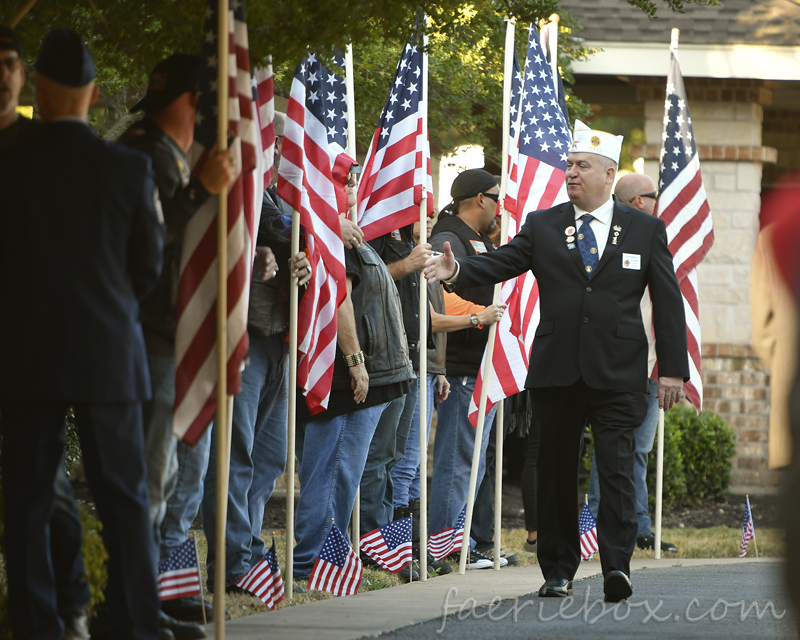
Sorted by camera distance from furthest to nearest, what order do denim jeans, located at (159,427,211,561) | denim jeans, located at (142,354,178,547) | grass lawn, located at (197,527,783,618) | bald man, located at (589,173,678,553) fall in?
1. bald man, located at (589,173,678,553)
2. grass lawn, located at (197,527,783,618)
3. denim jeans, located at (159,427,211,561)
4. denim jeans, located at (142,354,178,547)

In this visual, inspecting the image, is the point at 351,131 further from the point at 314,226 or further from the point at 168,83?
the point at 168,83

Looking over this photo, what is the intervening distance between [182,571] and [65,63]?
2078 millimetres

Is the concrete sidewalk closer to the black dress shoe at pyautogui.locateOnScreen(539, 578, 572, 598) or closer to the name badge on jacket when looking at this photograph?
the black dress shoe at pyautogui.locateOnScreen(539, 578, 572, 598)

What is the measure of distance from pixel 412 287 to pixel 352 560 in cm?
227

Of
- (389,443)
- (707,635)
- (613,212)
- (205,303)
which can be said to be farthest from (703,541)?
(205,303)

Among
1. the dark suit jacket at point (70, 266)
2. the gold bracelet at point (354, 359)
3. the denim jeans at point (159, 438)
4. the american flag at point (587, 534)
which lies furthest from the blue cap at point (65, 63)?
the american flag at point (587, 534)

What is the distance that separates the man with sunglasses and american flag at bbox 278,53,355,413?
1522 millimetres

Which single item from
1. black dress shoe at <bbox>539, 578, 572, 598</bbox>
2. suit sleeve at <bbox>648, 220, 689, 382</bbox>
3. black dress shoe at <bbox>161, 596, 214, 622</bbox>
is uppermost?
suit sleeve at <bbox>648, 220, 689, 382</bbox>

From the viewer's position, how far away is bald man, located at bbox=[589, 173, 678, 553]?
30.1 feet

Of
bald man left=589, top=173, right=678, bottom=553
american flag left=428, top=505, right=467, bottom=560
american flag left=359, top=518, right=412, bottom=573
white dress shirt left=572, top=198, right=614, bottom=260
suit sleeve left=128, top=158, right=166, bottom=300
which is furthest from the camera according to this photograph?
bald man left=589, top=173, right=678, bottom=553

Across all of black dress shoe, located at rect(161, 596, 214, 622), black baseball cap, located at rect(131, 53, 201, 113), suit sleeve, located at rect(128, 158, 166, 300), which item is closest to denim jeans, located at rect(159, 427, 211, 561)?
black dress shoe, located at rect(161, 596, 214, 622)

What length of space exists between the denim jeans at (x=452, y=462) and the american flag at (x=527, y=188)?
11.1 inches

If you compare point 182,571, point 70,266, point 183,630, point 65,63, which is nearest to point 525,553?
point 182,571

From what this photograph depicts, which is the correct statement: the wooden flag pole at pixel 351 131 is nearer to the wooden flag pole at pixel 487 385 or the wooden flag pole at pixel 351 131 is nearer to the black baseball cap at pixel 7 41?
the wooden flag pole at pixel 487 385
